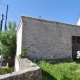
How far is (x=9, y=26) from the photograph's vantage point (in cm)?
2036

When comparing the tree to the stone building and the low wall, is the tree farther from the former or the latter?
the low wall

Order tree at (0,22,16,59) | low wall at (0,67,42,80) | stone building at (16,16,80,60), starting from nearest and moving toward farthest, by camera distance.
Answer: low wall at (0,67,42,80) → stone building at (16,16,80,60) → tree at (0,22,16,59)

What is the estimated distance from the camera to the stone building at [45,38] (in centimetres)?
1086

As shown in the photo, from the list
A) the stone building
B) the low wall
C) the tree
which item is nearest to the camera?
the low wall

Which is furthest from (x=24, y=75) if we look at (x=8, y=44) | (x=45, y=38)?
(x=8, y=44)

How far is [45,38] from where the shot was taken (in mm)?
11484

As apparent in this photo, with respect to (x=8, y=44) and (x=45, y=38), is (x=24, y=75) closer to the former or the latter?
(x=45, y=38)

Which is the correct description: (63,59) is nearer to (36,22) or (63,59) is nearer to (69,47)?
(69,47)

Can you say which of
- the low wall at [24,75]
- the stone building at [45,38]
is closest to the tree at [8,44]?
the stone building at [45,38]

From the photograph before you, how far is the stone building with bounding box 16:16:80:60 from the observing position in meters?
10.9

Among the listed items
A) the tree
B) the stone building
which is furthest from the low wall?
the tree

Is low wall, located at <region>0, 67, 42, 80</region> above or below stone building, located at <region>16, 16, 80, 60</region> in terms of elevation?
below

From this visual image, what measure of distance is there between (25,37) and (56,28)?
3.06m

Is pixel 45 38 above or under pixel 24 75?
above
